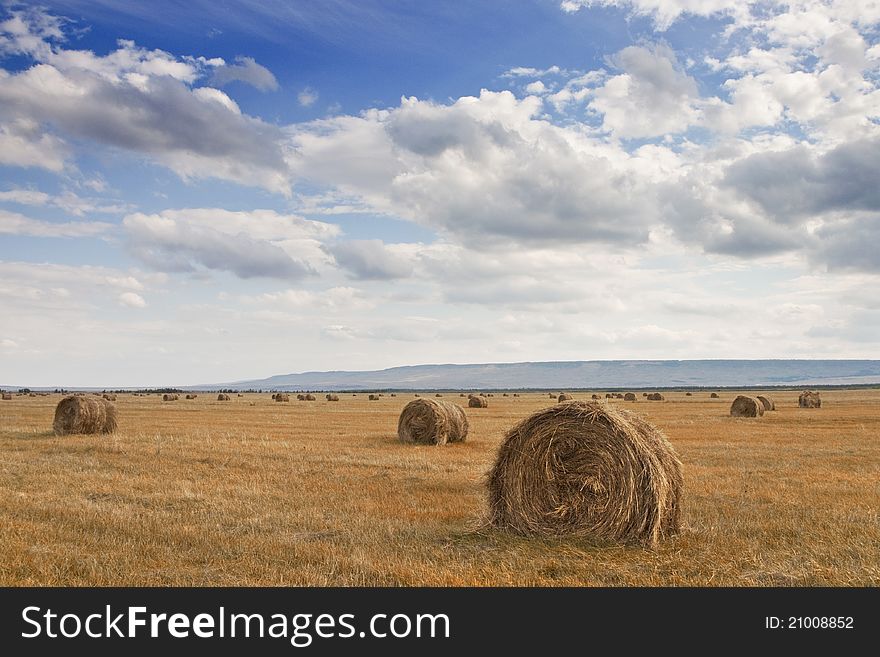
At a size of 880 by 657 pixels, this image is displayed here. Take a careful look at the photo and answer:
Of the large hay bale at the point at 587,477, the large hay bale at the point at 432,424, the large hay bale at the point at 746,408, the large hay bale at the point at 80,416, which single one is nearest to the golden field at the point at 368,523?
the large hay bale at the point at 587,477

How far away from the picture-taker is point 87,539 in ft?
34.3

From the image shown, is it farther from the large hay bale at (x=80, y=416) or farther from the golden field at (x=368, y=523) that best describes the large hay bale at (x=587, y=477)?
the large hay bale at (x=80, y=416)

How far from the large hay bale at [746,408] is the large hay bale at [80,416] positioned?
103ft

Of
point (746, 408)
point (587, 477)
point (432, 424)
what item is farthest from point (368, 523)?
point (746, 408)

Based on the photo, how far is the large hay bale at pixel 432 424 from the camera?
25812 millimetres

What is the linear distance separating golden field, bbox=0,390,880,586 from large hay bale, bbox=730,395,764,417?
18.8m

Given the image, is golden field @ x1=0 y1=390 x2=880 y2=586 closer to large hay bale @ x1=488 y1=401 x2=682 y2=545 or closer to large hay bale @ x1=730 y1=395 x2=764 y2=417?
large hay bale @ x1=488 y1=401 x2=682 y2=545

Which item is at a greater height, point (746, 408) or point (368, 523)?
point (746, 408)

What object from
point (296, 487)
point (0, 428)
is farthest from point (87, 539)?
point (0, 428)

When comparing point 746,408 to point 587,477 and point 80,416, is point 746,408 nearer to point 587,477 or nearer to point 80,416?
point 587,477

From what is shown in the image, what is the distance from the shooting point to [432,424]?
25875 mm

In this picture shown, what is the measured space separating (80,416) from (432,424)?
42.6ft

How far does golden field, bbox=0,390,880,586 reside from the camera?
8797 millimetres
